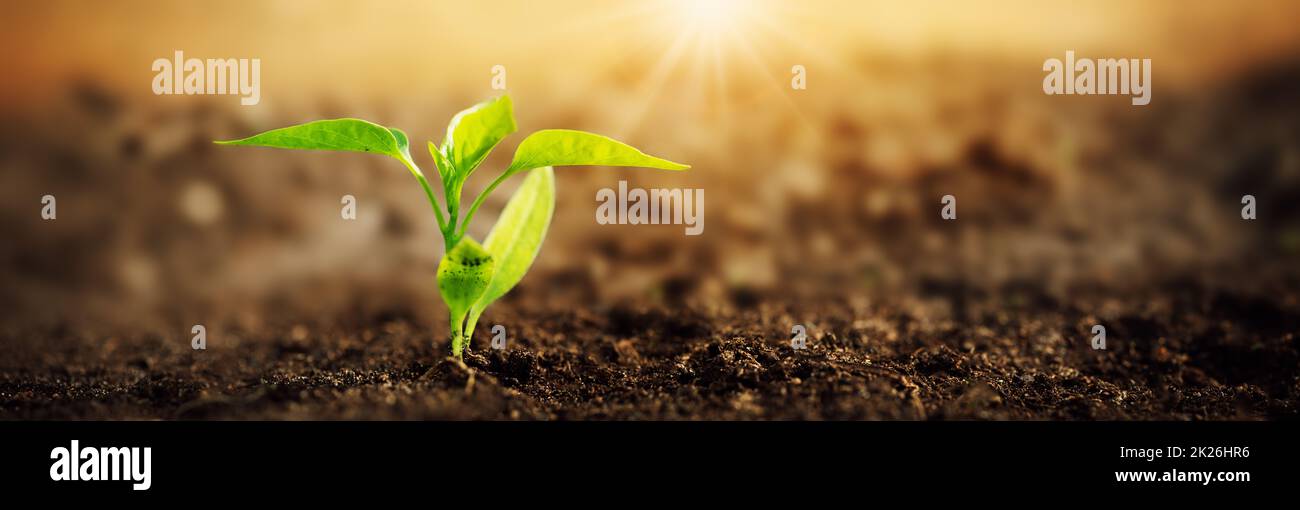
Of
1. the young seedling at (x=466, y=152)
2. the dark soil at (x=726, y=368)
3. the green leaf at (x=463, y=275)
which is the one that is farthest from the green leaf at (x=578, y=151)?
the dark soil at (x=726, y=368)

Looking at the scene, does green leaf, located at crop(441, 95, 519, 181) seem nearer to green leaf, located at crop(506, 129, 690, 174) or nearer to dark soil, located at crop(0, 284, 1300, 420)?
green leaf, located at crop(506, 129, 690, 174)

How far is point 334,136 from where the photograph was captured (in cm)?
104

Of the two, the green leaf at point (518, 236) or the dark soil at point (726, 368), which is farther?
the green leaf at point (518, 236)

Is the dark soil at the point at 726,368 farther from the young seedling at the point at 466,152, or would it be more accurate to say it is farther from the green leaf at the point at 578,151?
the green leaf at the point at 578,151

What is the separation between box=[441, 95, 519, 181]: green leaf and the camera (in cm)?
103

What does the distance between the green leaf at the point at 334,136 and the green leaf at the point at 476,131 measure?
0.26 ft

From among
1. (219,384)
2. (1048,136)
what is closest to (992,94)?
(1048,136)

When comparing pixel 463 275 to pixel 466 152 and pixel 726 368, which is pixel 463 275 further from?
pixel 726 368

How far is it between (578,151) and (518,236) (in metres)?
0.26

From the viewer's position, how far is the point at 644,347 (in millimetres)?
1353

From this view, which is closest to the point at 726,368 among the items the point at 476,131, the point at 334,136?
the point at 476,131

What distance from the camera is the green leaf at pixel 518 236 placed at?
48.9 inches

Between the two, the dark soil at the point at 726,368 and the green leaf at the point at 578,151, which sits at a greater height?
the green leaf at the point at 578,151
